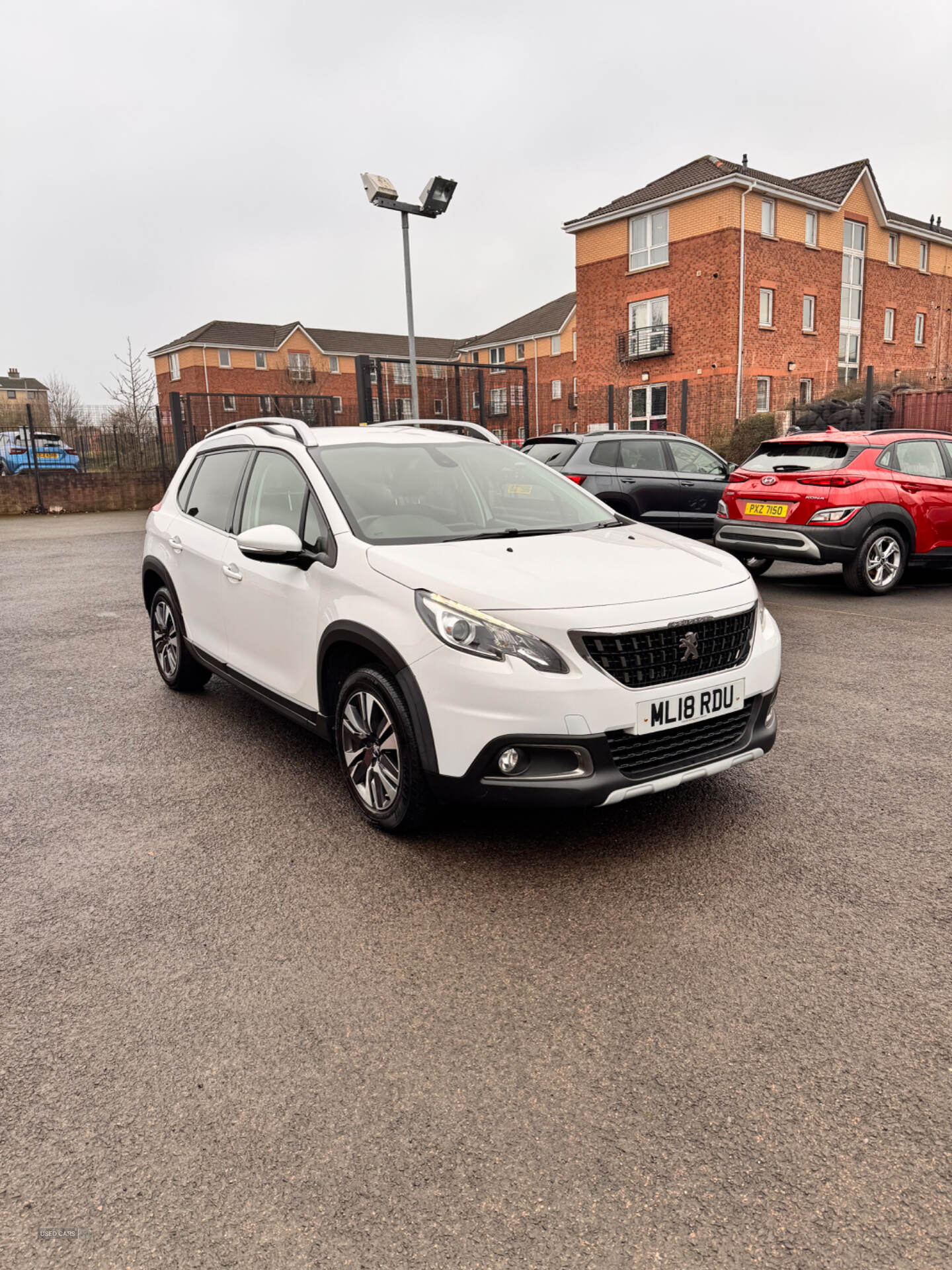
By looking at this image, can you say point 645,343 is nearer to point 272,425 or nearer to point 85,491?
point 85,491

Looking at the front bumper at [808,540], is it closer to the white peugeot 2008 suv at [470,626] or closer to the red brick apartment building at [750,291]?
the white peugeot 2008 suv at [470,626]

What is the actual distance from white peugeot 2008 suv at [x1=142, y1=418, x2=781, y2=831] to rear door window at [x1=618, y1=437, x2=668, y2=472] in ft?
23.2

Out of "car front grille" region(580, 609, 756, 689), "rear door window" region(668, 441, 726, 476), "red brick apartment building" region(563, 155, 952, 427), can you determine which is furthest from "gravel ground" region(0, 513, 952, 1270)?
"red brick apartment building" region(563, 155, 952, 427)

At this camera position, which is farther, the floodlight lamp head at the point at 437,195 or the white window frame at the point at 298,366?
the white window frame at the point at 298,366

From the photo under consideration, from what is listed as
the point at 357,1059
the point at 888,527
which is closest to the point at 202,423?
the point at 888,527

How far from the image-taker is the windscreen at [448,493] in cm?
411

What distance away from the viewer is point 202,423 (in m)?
23.8

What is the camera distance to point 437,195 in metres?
13.2

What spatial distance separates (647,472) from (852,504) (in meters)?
3.54

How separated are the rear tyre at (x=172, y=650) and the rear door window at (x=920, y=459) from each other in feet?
23.4

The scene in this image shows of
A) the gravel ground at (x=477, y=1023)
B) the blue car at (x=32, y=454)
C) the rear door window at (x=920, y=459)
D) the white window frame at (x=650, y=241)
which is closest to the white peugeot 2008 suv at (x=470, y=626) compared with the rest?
the gravel ground at (x=477, y=1023)

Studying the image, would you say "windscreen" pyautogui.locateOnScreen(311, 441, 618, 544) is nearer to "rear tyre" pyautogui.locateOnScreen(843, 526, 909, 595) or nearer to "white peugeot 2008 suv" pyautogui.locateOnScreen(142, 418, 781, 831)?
"white peugeot 2008 suv" pyautogui.locateOnScreen(142, 418, 781, 831)

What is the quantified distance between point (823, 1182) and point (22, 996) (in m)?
2.26

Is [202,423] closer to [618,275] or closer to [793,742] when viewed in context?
[618,275]
